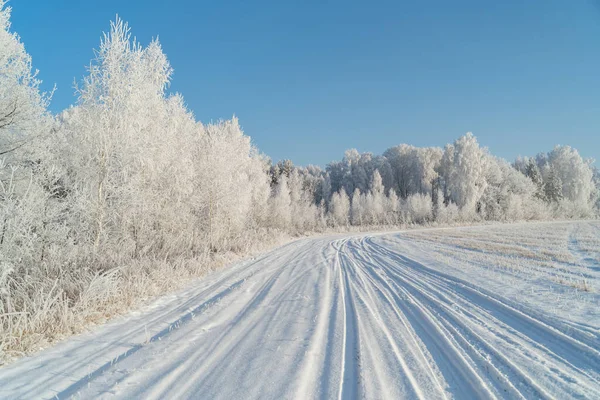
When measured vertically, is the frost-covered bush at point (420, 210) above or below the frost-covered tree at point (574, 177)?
below

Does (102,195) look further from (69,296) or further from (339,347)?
(339,347)

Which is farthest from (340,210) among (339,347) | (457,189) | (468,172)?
(339,347)

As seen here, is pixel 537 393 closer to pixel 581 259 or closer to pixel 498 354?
pixel 498 354

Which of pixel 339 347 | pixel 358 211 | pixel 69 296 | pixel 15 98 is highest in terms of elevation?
pixel 15 98

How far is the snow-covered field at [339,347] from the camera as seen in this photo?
315cm

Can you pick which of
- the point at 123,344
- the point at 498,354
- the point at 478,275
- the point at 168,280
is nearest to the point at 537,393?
the point at 498,354

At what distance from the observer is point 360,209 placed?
53188mm

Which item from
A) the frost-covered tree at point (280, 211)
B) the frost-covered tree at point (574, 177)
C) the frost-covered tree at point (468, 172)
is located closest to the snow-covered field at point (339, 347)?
the frost-covered tree at point (280, 211)

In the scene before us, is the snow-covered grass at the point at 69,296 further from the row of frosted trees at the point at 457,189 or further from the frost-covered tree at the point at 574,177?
the frost-covered tree at the point at 574,177

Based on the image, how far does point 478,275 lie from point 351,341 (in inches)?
255

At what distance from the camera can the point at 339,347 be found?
4094 mm

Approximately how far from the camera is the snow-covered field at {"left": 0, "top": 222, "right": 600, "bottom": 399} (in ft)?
10.3

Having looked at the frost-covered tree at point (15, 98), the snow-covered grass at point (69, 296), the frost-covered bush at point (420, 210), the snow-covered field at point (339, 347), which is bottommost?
the snow-covered field at point (339, 347)

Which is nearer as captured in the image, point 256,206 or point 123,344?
point 123,344
